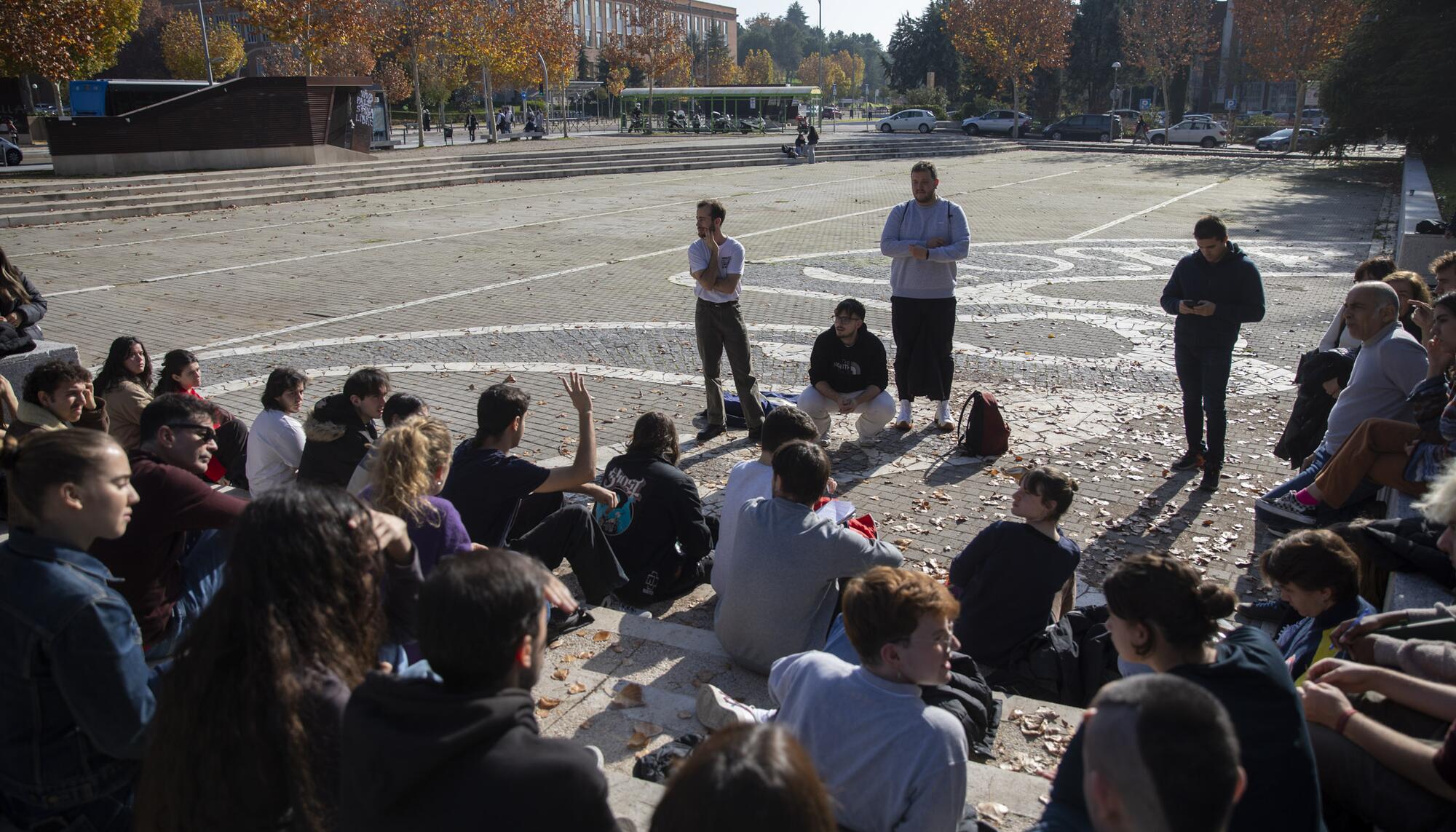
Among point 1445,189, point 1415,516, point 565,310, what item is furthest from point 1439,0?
point 1415,516

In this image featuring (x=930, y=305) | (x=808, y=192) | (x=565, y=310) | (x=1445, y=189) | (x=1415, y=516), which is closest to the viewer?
(x=1415, y=516)

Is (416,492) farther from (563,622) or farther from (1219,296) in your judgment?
(1219,296)

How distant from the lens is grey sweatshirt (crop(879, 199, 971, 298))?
8.40 metres

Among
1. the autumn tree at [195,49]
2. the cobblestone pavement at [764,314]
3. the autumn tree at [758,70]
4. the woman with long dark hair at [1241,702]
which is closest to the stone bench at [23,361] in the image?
the cobblestone pavement at [764,314]

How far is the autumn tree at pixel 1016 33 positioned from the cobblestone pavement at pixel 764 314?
37.0 meters

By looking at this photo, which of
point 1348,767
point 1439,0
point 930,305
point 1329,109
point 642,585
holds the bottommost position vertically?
point 642,585

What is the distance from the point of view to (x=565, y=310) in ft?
43.3

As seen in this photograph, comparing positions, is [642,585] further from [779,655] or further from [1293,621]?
[1293,621]

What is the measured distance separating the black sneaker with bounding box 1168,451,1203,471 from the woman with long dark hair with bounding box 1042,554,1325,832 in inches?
199

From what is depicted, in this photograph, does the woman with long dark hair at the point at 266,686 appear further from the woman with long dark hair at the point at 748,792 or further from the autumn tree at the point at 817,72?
the autumn tree at the point at 817,72

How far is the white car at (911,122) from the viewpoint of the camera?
190 feet

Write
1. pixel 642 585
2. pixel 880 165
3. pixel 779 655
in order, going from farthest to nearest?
pixel 880 165 < pixel 642 585 < pixel 779 655

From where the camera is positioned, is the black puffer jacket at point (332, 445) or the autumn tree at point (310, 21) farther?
the autumn tree at point (310, 21)

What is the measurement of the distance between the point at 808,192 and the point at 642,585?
24583 millimetres
